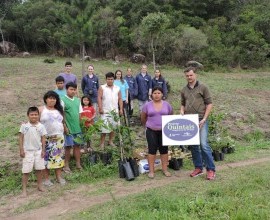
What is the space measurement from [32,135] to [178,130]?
2.14 m

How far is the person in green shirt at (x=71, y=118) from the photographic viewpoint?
5.79 m

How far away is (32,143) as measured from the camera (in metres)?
5.04

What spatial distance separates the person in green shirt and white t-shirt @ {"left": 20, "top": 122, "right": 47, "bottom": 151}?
65 centimetres

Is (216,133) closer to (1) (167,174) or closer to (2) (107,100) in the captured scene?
(1) (167,174)

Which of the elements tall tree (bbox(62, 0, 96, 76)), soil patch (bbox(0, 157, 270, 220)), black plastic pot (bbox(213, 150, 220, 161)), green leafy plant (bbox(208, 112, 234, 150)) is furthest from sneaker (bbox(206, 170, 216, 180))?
tall tree (bbox(62, 0, 96, 76))

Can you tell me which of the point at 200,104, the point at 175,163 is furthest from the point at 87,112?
the point at 200,104

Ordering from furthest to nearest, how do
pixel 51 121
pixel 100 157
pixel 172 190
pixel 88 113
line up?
1. pixel 88 113
2. pixel 100 157
3. pixel 51 121
4. pixel 172 190

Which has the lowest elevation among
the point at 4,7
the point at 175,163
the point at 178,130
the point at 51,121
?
the point at 175,163

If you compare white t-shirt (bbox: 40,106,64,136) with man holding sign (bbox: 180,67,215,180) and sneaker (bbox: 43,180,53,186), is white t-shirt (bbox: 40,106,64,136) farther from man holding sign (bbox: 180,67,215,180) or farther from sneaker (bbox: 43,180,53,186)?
man holding sign (bbox: 180,67,215,180)

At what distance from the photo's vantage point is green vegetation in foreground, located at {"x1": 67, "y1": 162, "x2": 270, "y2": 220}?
3820 millimetres

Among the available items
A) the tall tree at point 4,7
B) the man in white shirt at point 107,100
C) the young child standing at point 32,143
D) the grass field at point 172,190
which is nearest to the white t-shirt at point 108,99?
the man in white shirt at point 107,100

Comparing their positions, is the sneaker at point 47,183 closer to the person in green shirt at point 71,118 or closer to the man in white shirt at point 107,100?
the person in green shirt at point 71,118

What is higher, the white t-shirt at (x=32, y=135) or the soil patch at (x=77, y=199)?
the white t-shirt at (x=32, y=135)

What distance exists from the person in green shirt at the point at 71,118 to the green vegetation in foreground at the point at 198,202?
1612mm
